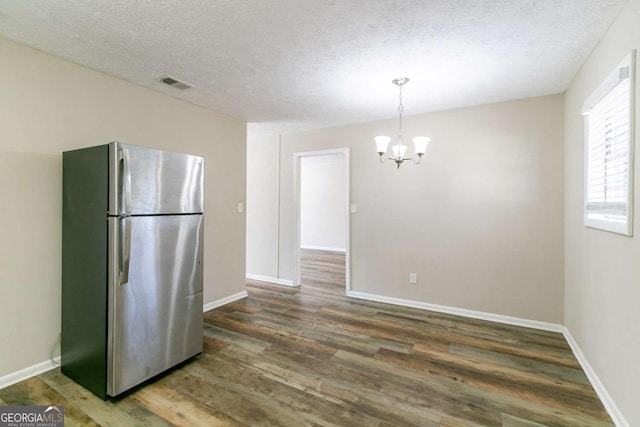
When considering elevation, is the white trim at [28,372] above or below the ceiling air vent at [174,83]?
below

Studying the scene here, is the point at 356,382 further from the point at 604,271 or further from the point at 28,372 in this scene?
the point at 28,372

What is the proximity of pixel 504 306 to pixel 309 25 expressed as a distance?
136 inches

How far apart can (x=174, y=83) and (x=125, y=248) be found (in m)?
1.75

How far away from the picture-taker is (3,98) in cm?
207

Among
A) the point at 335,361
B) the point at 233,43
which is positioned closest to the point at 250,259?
the point at 335,361

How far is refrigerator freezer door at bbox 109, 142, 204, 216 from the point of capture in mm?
1936

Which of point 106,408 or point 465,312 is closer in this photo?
point 106,408

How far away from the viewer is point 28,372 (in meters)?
2.19

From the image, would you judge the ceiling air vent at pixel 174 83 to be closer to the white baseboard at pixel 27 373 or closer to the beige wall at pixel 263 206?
the beige wall at pixel 263 206

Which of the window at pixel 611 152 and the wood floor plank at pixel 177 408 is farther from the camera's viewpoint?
the wood floor plank at pixel 177 408

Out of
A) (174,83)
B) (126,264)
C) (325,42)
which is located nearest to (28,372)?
(126,264)

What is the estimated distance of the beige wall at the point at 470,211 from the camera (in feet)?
10.2

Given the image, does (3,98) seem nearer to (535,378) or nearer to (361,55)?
(361,55)

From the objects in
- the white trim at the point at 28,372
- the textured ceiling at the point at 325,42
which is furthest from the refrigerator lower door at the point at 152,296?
the textured ceiling at the point at 325,42
